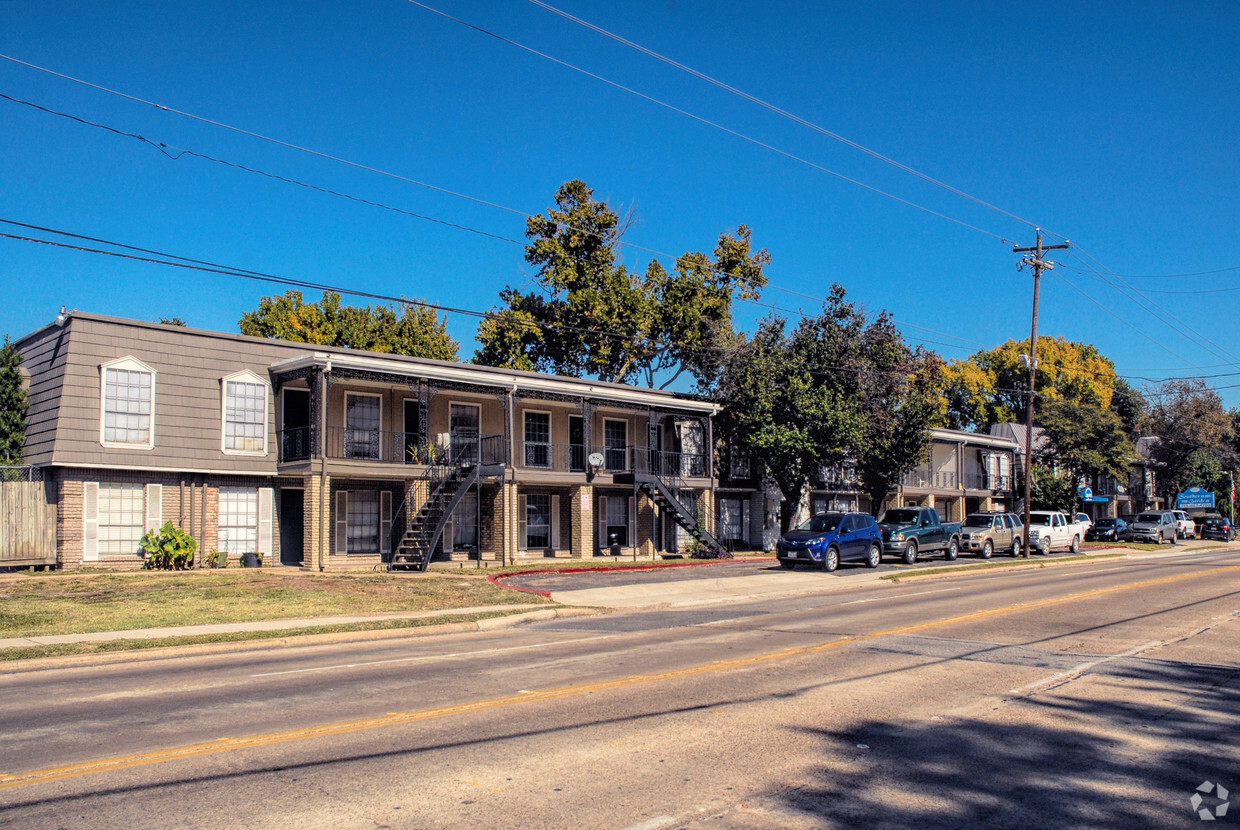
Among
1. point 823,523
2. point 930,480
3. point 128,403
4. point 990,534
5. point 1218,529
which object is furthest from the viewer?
point 1218,529

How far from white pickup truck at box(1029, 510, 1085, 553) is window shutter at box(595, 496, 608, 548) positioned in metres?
18.1

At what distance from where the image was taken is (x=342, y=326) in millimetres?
47688

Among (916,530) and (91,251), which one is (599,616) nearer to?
(91,251)

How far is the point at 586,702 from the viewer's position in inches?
365

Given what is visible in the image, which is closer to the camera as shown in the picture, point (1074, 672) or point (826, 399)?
point (1074, 672)

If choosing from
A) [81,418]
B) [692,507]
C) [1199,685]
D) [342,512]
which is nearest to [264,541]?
[342,512]

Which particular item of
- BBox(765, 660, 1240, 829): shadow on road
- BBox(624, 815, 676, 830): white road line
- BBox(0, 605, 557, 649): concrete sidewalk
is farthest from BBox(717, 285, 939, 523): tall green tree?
BBox(624, 815, 676, 830): white road line

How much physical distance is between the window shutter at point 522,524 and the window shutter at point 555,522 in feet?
3.82

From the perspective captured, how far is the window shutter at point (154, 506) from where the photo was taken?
2600cm

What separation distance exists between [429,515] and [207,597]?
10271 mm

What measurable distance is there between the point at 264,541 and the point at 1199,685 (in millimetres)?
24744

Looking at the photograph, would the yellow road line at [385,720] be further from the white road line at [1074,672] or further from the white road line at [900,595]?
the white road line at [900,595]

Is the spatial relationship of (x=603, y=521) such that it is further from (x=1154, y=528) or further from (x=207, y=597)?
(x=1154, y=528)

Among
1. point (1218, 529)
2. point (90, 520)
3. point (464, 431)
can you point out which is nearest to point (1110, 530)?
point (1218, 529)
